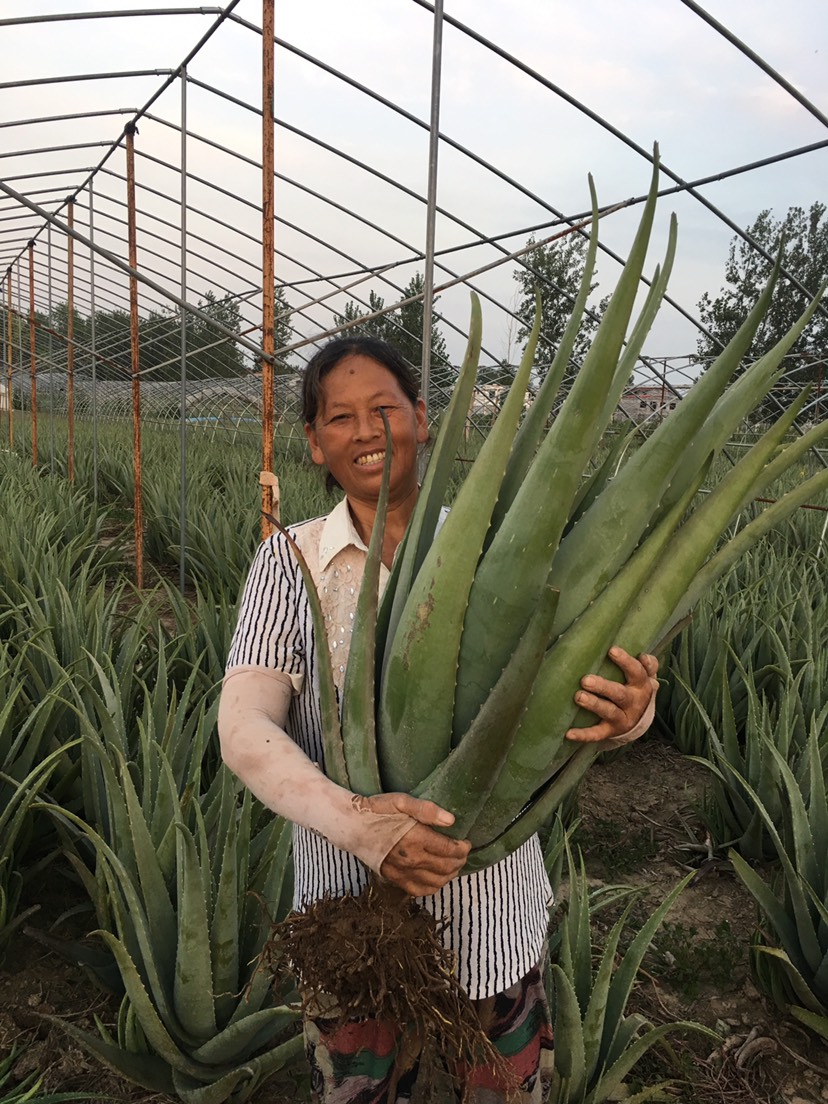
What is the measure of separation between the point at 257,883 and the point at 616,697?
1.08 meters

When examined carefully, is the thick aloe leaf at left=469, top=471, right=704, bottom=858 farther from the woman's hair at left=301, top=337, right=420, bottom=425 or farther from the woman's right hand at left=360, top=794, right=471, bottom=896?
the woman's hair at left=301, top=337, right=420, bottom=425

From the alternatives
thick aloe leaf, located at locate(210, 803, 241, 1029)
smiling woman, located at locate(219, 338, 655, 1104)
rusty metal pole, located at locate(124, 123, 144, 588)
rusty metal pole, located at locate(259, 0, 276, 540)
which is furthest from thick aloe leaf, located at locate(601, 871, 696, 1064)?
rusty metal pole, located at locate(124, 123, 144, 588)

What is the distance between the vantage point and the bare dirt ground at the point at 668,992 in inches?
57.8

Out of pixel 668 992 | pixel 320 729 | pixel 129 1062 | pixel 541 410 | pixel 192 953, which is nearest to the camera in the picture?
pixel 541 410

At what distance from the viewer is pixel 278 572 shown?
37.6 inches

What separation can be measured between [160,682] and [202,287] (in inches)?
506

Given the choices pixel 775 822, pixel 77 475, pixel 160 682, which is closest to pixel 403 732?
pixel 160 682

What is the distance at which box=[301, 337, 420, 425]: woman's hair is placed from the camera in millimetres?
1017

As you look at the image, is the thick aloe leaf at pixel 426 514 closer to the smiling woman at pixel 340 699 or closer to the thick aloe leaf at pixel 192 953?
the smiling woman at pixel 340 699

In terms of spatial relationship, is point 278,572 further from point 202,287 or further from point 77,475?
point 202,287

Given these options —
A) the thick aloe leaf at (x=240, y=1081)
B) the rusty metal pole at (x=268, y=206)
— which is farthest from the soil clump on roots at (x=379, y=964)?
the rusty metal pole at (x=268, y=206)

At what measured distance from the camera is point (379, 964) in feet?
2.33

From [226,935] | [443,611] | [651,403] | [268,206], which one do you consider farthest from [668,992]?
[651,403]

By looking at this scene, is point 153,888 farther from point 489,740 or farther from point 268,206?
point 268,206
